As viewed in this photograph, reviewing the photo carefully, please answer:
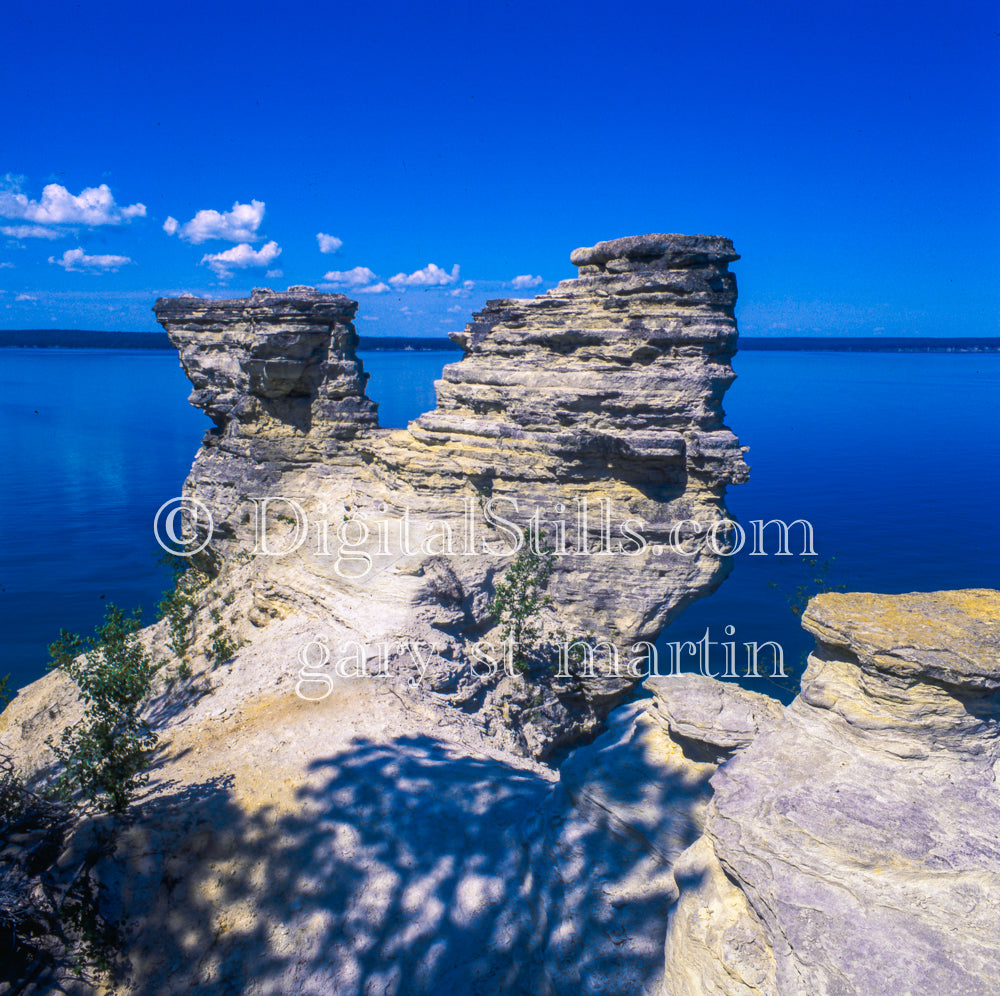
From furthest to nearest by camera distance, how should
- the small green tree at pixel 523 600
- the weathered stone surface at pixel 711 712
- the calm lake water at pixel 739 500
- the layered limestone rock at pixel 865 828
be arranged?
the calm lake water at pixel 739 500, the small green tree at pixel 523 600, the weathered stone surface at pixel 711 712, the layered limestone rock at pixel 865 828

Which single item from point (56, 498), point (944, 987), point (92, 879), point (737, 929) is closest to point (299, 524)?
point (92, 879)

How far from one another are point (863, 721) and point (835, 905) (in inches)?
52.8

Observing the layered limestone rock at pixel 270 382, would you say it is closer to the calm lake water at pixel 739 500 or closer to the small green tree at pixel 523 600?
the small green tree at pixel 523 600

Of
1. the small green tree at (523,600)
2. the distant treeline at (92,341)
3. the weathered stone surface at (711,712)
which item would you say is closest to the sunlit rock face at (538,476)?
the small green tree at (523,600)

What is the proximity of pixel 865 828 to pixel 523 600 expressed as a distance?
298 inches

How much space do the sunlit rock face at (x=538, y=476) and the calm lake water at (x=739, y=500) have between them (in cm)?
1373

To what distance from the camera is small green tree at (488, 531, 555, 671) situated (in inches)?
463

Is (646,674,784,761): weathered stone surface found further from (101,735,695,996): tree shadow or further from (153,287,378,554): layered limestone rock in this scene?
(153,287,378,554): layered limestone rock

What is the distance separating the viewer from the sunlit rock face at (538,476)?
10.8 metres

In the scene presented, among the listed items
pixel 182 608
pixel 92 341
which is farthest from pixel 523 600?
pixel 92 341

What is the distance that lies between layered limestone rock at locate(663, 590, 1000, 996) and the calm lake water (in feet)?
63.1

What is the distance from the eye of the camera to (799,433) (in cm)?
6253

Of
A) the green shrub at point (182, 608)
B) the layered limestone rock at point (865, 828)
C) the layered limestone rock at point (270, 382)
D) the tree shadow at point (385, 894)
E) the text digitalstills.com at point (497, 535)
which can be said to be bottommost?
the tree shadow at point (385, 894)

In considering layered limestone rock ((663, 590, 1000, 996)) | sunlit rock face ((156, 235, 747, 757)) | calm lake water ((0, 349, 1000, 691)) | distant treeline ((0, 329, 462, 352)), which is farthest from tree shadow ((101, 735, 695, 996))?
distant treeline ((0, 329, 462, 352))
